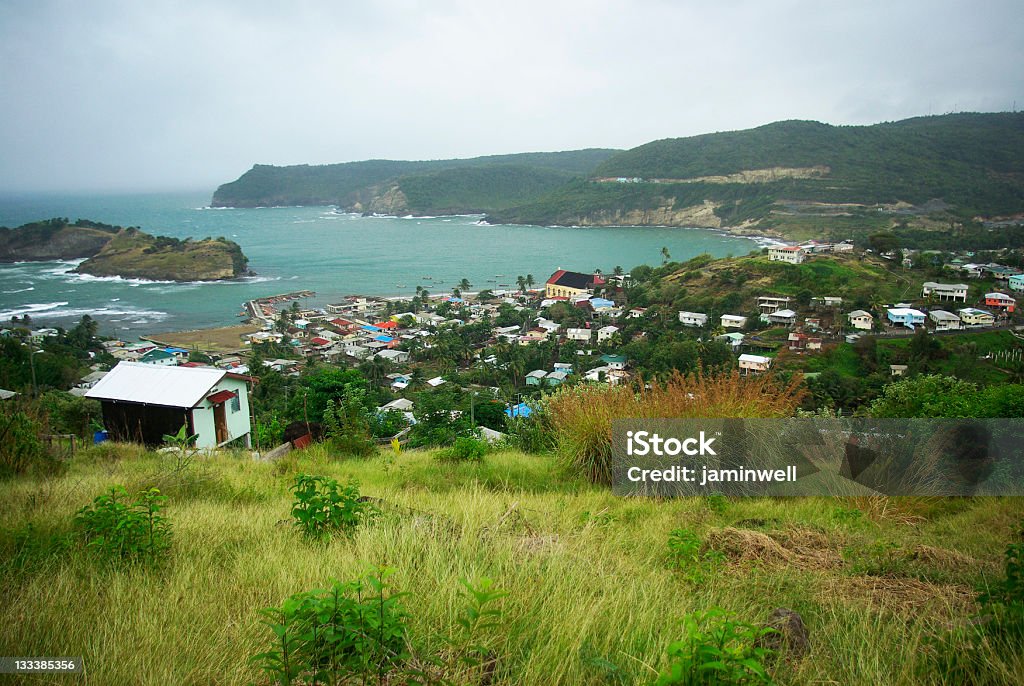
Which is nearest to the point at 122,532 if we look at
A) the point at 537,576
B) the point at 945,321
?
the point at 537,576

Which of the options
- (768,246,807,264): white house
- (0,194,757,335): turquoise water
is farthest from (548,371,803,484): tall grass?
(768,246,807,264): white house

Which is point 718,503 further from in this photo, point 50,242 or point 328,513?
point 50,242

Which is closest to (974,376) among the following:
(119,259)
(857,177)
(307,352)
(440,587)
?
(440,587)

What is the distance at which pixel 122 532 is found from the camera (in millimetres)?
2514

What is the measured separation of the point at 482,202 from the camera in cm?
10012

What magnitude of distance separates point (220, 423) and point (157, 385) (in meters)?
0.87

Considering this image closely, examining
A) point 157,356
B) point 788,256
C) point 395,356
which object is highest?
point 788,256

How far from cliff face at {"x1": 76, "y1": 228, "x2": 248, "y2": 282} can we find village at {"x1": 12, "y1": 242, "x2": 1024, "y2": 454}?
11831 millimetres

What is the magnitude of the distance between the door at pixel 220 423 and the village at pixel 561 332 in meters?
9.42

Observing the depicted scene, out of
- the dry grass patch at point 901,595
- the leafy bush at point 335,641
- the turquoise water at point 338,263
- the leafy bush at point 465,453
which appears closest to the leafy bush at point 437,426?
the leafy bush at point 465,453

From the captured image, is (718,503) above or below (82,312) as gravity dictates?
above

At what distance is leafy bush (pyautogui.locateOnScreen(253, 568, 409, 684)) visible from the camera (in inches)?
58.8

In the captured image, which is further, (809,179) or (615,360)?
(809,179)

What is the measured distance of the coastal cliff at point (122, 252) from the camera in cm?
4900
